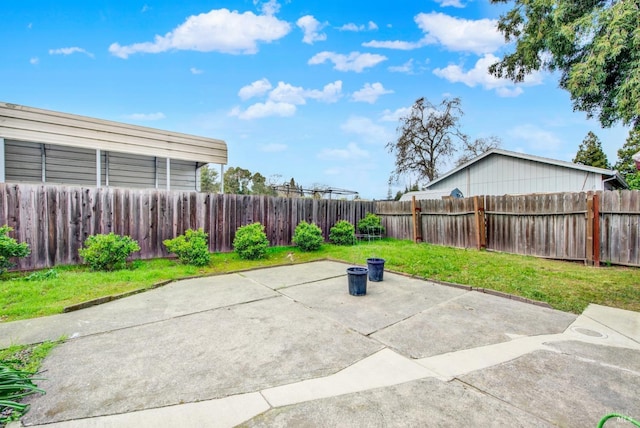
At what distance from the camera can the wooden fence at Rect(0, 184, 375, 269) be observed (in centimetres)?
533

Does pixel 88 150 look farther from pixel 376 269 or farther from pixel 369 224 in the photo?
pixel 369 224

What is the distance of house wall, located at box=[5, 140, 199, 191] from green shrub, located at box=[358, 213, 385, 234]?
6.69 m

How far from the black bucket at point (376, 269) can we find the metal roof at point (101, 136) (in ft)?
22.5

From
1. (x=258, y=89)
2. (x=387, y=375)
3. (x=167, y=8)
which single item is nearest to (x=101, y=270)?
(x=387, y=375)

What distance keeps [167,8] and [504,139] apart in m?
23.9

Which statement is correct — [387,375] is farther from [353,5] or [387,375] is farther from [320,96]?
[320,96]

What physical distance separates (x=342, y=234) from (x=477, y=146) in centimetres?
1889

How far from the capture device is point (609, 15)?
14.9 feet

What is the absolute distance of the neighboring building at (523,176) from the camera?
10359 mm

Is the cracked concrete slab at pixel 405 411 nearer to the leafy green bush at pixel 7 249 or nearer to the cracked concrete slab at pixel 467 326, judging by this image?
the cracked concrete slab at pixel 467 326

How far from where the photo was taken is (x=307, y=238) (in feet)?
26.9

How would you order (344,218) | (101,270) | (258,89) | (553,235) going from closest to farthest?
(101,270) < (553,235) < (344,218) < (258,89)

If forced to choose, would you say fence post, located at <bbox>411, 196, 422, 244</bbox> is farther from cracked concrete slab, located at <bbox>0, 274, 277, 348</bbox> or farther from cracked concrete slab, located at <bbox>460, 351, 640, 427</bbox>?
cracked concrete slab, located at <bbox>460, 351, 640, 427</bbox>

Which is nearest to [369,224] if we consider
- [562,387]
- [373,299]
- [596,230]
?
[596,230]
